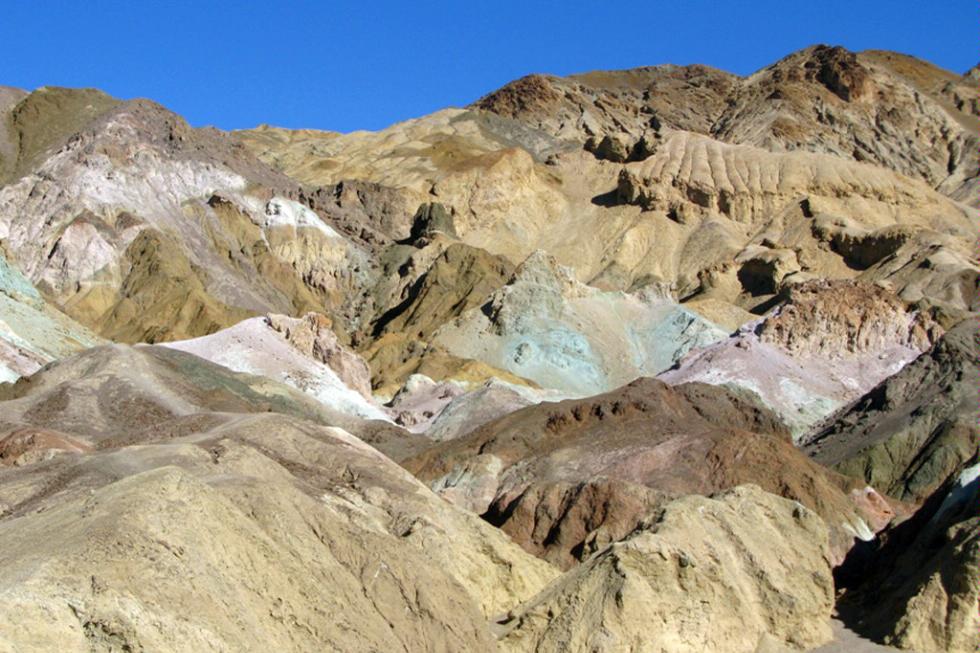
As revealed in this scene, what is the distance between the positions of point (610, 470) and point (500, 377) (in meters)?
32.6

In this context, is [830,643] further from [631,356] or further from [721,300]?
[721,300]

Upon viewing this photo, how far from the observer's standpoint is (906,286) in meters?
94.9

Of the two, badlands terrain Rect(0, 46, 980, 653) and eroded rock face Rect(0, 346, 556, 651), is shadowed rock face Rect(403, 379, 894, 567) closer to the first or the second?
badlands terrain Rect(0, 46, 980, 653)

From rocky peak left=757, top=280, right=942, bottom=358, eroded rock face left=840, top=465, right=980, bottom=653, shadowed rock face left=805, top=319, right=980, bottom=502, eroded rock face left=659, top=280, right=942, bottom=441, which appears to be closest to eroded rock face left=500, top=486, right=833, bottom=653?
eroded rock face left=840, top=465, right=980, bottom=653

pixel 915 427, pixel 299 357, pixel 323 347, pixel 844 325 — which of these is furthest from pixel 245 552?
pixel 844 325

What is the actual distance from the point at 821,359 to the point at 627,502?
124ft

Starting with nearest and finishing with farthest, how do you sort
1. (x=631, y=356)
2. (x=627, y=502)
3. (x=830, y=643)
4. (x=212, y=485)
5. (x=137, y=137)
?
(x=212, y=485), (x=830, y=643), (x=627, y=502), (x=631, y=356), (x=137, y=137)

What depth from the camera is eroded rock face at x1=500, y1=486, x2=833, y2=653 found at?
23875 mm

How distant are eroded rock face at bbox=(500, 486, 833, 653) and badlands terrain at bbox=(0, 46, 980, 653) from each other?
8cm

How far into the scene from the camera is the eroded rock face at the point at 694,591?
23875mm

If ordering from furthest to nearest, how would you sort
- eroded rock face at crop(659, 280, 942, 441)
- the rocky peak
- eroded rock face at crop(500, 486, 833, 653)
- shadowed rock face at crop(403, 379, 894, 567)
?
the rocky peak → eroded rock face at crop(659, 280, 942, 441) → shadowed rock face at crop(403, 379, 894, 567) → eroded rock face at crop(500, 486, 833, 653)

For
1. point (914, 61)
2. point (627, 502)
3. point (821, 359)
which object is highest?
point (914, 61)

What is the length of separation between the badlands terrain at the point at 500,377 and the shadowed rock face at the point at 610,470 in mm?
136

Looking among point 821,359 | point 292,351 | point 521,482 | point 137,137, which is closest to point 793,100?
point 137,137
